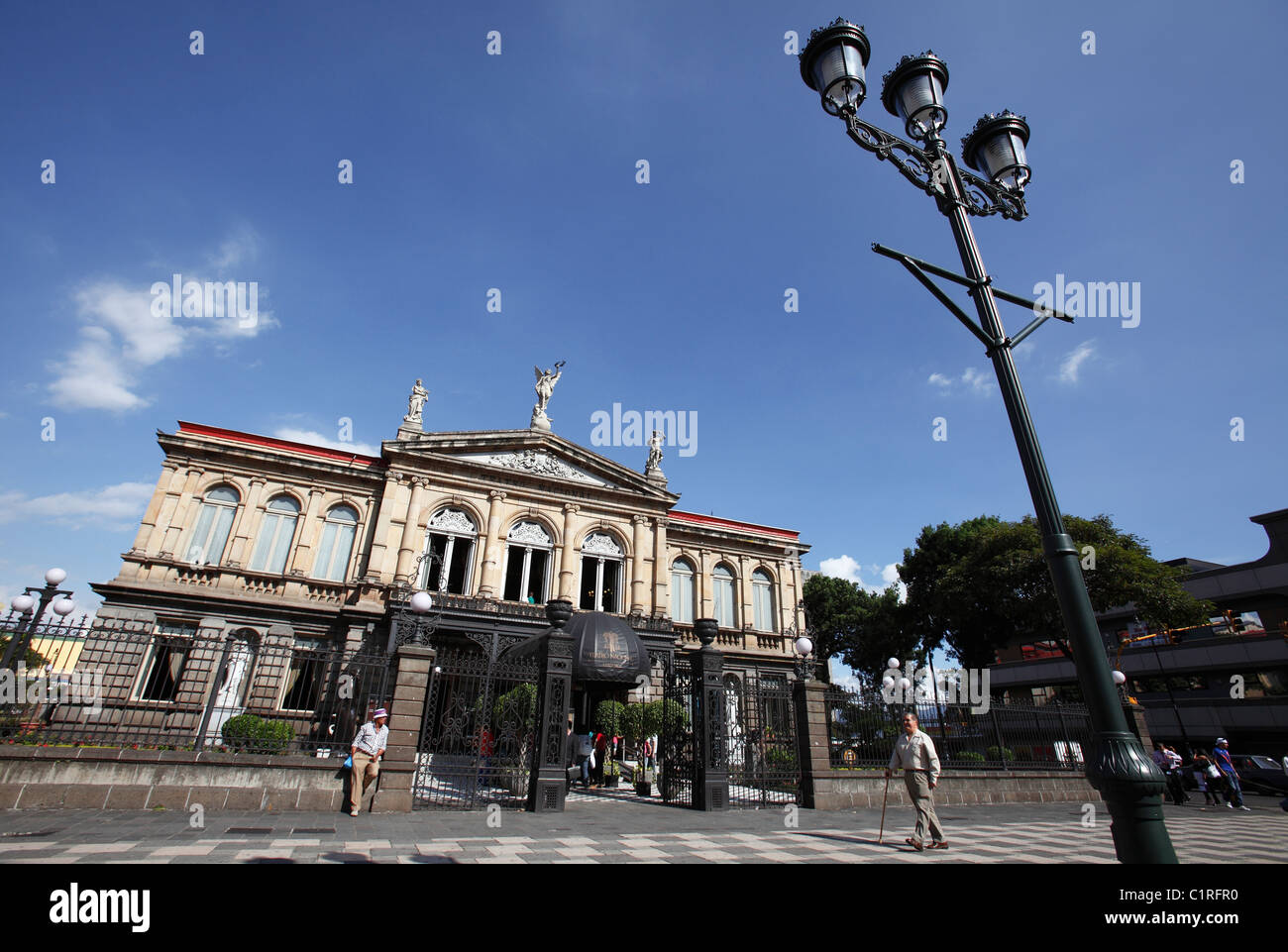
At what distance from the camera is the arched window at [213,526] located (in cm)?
2127

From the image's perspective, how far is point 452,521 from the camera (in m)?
24.1

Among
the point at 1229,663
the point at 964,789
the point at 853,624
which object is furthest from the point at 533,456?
the point at 1229,663

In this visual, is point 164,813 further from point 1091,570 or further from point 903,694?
point 1091,570

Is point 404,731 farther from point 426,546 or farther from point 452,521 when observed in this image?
point 452,521

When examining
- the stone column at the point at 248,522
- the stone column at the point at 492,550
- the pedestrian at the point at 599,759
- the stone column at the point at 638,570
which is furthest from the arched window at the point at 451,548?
the pedestrian at the point at 599,759

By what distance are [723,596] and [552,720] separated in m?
18.6

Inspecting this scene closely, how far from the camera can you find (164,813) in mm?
8391

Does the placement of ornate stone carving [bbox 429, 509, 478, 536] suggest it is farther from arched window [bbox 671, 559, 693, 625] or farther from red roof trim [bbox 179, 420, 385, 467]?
arched window [bbox 671, 559, 693, 625]

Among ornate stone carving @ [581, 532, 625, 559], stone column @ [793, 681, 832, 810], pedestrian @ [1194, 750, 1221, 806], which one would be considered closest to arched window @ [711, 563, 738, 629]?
ornate stone carving @ [581, 532, 625, 559]

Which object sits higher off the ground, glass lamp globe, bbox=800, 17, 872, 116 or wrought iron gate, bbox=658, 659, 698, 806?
glass lamp globe, bbox=800, 17, 872, 116

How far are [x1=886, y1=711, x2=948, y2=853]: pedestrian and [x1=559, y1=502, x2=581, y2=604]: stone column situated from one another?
1653 cm

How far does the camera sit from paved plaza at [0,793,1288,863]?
6062mm

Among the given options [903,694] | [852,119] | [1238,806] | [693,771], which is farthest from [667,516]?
[852,119]
